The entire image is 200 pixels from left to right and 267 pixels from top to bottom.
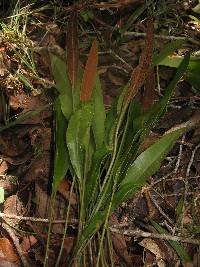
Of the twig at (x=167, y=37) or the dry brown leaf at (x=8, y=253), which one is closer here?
the dry brown leaf at (x=8, y=253)

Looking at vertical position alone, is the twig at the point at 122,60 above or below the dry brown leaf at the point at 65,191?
above

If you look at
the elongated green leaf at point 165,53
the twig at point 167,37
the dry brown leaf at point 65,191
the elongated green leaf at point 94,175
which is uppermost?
the twig at point 167,37

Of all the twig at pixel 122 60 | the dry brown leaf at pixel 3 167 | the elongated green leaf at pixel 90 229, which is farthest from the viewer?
the twig at pixel 122 60

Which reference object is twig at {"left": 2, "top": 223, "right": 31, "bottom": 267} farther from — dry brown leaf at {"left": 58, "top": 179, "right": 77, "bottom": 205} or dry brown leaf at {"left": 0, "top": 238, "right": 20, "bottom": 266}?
dry brown leaf at {"left": 58, "top": 179, "right": 77, "bottom": 205}

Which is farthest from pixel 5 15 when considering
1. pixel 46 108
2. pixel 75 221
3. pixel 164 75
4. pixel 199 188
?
pixel 199 188

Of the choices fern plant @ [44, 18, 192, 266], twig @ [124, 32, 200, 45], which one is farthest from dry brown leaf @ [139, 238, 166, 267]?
twig @ [124, 32, 200, 45]

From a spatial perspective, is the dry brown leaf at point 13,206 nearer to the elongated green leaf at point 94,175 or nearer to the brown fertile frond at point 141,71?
the elongated green leaf at point 94,175

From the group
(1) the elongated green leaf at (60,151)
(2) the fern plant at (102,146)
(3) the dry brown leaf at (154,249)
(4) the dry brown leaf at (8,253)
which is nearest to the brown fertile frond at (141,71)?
(2) the fern plant at (102,146)
